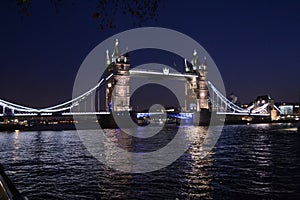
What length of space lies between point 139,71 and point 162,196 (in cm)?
8200

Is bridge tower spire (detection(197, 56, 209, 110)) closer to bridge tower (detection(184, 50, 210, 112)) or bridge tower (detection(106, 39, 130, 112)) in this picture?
bridge tower (detection(184, 50, 210, 112))

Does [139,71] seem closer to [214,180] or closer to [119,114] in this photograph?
[119,114]

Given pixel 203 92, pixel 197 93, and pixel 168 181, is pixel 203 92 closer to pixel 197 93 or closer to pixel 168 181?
pixel 197 93

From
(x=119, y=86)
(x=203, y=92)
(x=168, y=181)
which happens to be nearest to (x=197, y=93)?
(x=203, y=92)

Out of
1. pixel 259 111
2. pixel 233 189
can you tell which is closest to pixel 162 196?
pixel 233 189

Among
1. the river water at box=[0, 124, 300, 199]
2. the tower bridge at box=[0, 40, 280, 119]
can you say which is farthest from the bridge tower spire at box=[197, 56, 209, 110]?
the river water at box=[0, 124, 300, 199]

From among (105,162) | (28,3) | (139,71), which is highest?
(139,71)

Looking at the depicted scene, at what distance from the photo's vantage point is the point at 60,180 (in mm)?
10727

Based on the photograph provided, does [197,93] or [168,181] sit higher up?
[197,93]

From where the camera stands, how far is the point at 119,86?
83625 mm

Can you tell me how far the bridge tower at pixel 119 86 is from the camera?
8100 cm

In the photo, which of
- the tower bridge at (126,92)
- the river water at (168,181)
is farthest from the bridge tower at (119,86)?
the river water at (168,181)

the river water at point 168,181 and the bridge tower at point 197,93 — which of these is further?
the bridge tower at point 197,93

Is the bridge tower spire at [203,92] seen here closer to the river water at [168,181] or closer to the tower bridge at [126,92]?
the tower bridge at [126,92]
